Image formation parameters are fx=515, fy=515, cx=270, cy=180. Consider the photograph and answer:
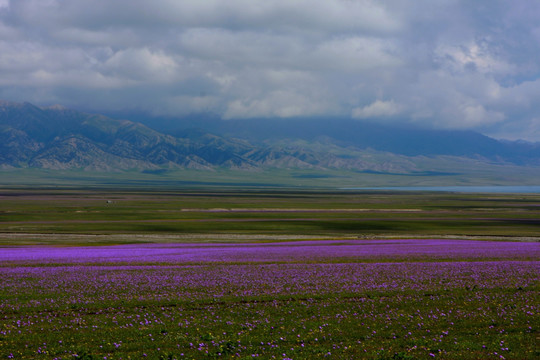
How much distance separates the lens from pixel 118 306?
795 inches

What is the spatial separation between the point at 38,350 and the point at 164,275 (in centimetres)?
1443

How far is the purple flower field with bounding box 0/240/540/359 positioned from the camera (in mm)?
14195

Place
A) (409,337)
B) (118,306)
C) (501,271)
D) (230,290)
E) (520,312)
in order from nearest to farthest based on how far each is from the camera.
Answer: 1. (409,337)
2. (520,312)
3. (118,306)
4. (230,290)
5. (501,271)

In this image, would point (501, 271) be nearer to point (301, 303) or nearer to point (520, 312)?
point (520, 312)

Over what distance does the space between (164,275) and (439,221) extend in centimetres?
7834

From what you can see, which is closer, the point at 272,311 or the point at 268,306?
the point at 272,311

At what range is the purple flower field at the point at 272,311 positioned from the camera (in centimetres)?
1420

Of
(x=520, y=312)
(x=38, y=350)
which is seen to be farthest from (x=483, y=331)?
(x=38, y=350)

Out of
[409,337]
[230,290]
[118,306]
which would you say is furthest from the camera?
[230,290]

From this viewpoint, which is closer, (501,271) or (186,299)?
(186,299)

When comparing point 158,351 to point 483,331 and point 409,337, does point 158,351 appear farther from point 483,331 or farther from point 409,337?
point 483,331

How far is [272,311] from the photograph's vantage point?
19.1 meters

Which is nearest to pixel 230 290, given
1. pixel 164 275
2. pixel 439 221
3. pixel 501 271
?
pixel 164 275

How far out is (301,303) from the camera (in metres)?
20.4
